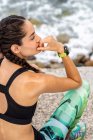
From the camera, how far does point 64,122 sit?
10.9ft

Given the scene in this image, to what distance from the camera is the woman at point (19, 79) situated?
111 inches

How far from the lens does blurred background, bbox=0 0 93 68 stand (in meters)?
8.84

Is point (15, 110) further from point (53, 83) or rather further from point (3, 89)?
point (53, 83)

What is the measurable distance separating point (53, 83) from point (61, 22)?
27.9 feet

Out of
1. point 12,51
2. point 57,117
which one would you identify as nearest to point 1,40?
point 12,51

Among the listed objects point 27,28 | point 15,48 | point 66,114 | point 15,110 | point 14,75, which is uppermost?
point 27,28

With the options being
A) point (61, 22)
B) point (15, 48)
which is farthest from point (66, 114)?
point (61, 22)

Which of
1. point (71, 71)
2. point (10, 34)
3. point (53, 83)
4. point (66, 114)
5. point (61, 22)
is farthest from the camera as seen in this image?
point (61, 22)

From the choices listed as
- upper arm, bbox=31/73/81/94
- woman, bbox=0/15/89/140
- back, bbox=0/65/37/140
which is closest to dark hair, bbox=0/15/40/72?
woman, bbox=0/15/89/140

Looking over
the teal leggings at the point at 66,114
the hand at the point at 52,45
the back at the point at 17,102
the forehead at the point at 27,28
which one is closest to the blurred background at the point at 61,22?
the teal leggings at the point at 66,114

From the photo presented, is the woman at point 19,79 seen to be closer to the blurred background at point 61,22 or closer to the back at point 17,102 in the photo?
the back at point 17,102

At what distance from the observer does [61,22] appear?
11320 mm

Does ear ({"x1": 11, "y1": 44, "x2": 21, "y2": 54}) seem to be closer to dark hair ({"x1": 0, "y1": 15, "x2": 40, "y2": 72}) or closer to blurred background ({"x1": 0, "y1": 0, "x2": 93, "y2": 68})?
dark hair ({"x1": 0, "y1": 15, "x2": 40, "y2": 72})

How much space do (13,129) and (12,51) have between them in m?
0.56
